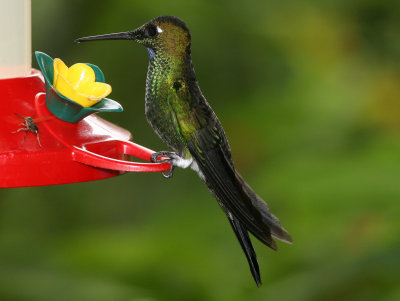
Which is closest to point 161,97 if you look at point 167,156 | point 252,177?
point 167,156

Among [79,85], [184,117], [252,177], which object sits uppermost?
[79,85]

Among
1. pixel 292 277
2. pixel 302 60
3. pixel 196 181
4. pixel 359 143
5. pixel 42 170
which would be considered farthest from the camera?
pixel 196 181

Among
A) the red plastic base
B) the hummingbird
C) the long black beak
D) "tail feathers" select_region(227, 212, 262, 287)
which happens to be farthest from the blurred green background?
the long black beak

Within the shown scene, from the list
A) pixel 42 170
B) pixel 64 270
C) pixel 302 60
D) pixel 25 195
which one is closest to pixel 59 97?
pixel 42 170

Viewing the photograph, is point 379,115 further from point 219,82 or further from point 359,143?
point 219,82

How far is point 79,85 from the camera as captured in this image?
3037 mm

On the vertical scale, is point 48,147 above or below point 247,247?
above

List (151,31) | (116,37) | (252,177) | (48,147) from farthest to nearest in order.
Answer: (252,177) → (151,31) → (116,37) → (48,147)

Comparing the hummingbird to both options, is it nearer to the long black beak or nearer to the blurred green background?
the long black beak

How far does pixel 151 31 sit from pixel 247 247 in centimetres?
102

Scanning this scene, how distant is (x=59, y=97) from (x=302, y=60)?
3.39m

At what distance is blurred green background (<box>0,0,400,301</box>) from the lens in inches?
175

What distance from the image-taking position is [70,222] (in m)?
6.82

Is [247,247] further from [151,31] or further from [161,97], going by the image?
[151,31]
